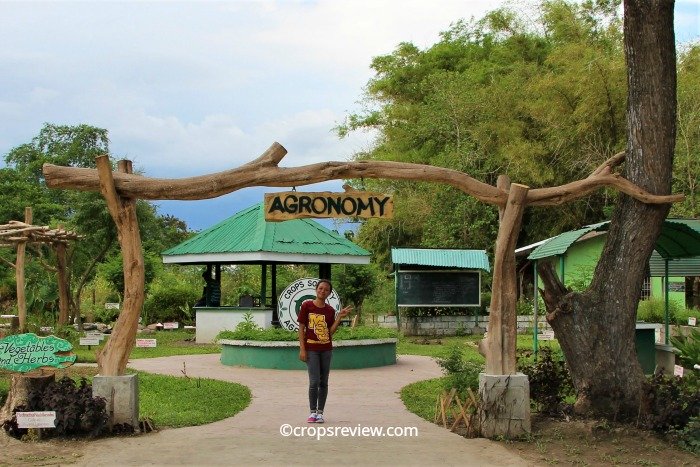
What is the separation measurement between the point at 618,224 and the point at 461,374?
2752 millimetres

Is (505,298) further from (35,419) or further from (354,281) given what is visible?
(354,281)

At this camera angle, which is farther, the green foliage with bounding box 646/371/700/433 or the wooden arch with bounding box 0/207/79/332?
the wooden arch with bounding box 0/207/79/332

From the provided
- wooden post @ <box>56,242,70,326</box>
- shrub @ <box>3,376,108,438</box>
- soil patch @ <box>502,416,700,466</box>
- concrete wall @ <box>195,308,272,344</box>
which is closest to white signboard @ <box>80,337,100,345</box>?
wooden post @ <box>56,242,70,326</box>

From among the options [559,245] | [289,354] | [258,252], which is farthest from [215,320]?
[559,245]

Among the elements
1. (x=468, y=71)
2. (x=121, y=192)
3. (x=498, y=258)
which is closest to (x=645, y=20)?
(x=498, y=258)

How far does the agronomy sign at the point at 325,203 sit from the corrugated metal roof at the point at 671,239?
4.59 m

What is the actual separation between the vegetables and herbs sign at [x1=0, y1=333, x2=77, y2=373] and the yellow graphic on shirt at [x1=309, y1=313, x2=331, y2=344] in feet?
9.63

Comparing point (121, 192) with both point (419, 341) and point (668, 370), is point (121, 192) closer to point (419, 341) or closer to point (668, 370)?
point (668, 370)

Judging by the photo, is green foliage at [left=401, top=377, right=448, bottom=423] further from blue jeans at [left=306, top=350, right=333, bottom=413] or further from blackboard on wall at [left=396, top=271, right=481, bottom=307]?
blackboard on wall at [left=396, top=271, right=481, bottom=307]

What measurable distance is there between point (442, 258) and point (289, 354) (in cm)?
1110

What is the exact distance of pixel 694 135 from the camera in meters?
32.2

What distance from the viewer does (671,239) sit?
48.3 feet

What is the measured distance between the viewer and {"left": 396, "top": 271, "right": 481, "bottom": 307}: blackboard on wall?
27.9m

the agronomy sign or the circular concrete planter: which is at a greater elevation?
the agronomy sign
